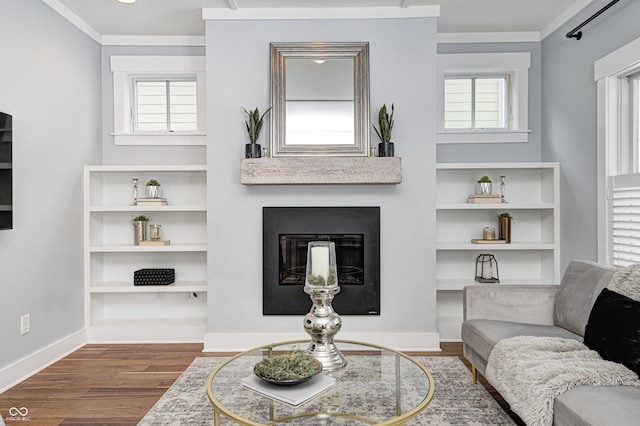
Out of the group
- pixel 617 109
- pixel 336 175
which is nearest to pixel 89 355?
pixel 336 175

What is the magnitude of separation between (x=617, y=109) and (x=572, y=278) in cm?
131

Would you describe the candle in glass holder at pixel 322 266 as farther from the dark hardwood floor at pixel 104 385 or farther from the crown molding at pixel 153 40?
the crown molding at pixel 153 40

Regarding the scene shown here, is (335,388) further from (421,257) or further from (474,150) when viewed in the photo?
(474,150)

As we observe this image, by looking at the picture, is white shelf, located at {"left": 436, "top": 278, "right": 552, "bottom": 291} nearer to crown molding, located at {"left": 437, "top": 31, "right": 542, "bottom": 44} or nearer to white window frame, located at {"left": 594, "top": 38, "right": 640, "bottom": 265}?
white window frame, located at {"left": 594, "top": 38, "right": 640, "bottom": 265}

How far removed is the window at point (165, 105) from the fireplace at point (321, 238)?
4.39 feet

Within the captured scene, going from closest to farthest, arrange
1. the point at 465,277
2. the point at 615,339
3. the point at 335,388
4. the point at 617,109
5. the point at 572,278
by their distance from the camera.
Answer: the point at 335,388 → the point at 615,339 → the point at 572,278 → the point at 617,109 → the point at 465,277

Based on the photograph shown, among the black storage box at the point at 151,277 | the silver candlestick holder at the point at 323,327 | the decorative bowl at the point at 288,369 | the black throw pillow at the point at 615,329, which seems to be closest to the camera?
the decorative bowl at the point at 288,369

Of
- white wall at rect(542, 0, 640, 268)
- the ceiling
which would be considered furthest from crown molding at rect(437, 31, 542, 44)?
white wall at rect(542, 0, 640, 268)

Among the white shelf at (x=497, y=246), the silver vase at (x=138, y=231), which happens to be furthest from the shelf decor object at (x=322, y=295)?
the silver vase at (x=138, y=231)

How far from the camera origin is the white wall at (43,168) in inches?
110

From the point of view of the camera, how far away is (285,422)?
1558 mm

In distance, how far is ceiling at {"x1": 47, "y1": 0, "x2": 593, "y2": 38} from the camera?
10.9 feet

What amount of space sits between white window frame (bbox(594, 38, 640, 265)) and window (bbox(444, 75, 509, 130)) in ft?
3.26

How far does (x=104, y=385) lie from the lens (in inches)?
109
